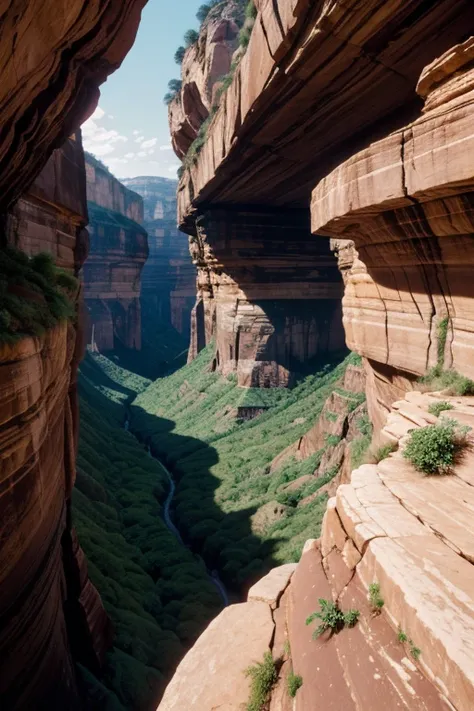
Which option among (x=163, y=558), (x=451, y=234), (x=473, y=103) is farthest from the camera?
(x=163, y=558)

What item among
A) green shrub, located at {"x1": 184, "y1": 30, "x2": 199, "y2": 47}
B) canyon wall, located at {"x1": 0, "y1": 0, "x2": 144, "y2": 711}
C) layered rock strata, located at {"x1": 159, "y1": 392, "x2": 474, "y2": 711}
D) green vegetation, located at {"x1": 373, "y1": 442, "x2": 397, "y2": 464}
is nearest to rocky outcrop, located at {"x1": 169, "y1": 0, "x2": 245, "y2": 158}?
green shrub, located at {"x1": 184, "y1": 30, "x2": 199, "y2": 47}

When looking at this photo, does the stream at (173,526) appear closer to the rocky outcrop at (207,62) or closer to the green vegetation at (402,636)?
the green vegetation at (402,636)

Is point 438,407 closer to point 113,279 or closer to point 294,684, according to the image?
point 294,684

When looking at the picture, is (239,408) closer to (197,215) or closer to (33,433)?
(197,215)

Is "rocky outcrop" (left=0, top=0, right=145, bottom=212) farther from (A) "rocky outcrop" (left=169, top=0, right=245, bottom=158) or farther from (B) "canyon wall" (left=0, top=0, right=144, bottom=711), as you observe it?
(A) "rocky outcrop" (left=169, top=0, right=245, bottom=158)

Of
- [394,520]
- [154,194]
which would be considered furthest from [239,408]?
[154,194]

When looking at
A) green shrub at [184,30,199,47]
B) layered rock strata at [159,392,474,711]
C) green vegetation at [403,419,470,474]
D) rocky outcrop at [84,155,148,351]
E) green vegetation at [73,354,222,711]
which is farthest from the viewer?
rocky outcrop at [84,155,148,351]
